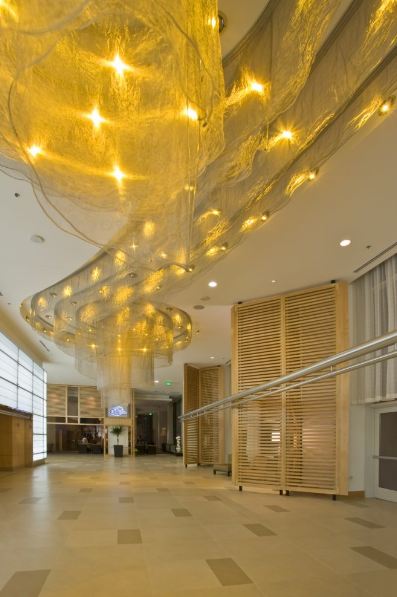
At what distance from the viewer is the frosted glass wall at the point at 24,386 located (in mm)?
13359

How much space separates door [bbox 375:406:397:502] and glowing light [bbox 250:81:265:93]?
6.39 metres

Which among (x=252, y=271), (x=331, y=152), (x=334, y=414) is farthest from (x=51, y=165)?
(x=334, y=414)

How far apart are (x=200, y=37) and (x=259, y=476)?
333 inches

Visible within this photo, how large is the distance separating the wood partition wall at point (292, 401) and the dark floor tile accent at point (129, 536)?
4.00 m

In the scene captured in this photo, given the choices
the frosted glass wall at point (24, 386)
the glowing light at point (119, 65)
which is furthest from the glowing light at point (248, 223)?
the frosted glass wall at point (24, 386)

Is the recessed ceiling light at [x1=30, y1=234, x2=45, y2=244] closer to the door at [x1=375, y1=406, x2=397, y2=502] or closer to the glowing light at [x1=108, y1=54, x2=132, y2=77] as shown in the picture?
the glowing light at [x1=108, y1=54, x2=132, y2=77]

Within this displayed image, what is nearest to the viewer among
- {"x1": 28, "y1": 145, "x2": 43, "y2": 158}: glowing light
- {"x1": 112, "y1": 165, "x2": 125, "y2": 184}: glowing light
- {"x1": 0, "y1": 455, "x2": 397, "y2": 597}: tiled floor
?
{"x1": 28, "y1": 145, "x2": 43, "y2": 158}: glowing light

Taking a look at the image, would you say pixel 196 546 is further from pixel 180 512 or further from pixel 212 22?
pixel 212 22

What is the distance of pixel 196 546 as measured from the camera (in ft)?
14.9

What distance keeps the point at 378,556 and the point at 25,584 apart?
2966mm

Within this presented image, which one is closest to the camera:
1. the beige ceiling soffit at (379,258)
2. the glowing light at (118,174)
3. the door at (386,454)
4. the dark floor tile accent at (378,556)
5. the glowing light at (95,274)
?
the glowing light at (118,174)

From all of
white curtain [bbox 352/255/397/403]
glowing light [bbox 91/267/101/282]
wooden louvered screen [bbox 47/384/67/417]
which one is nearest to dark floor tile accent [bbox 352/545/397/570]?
white curtain [bbox 352/255/397/403]

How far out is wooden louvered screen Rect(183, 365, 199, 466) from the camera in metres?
16.5

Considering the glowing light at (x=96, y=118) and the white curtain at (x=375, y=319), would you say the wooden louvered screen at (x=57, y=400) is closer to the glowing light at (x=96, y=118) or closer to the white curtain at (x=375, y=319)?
the white curtain at (x=375, y=319)
